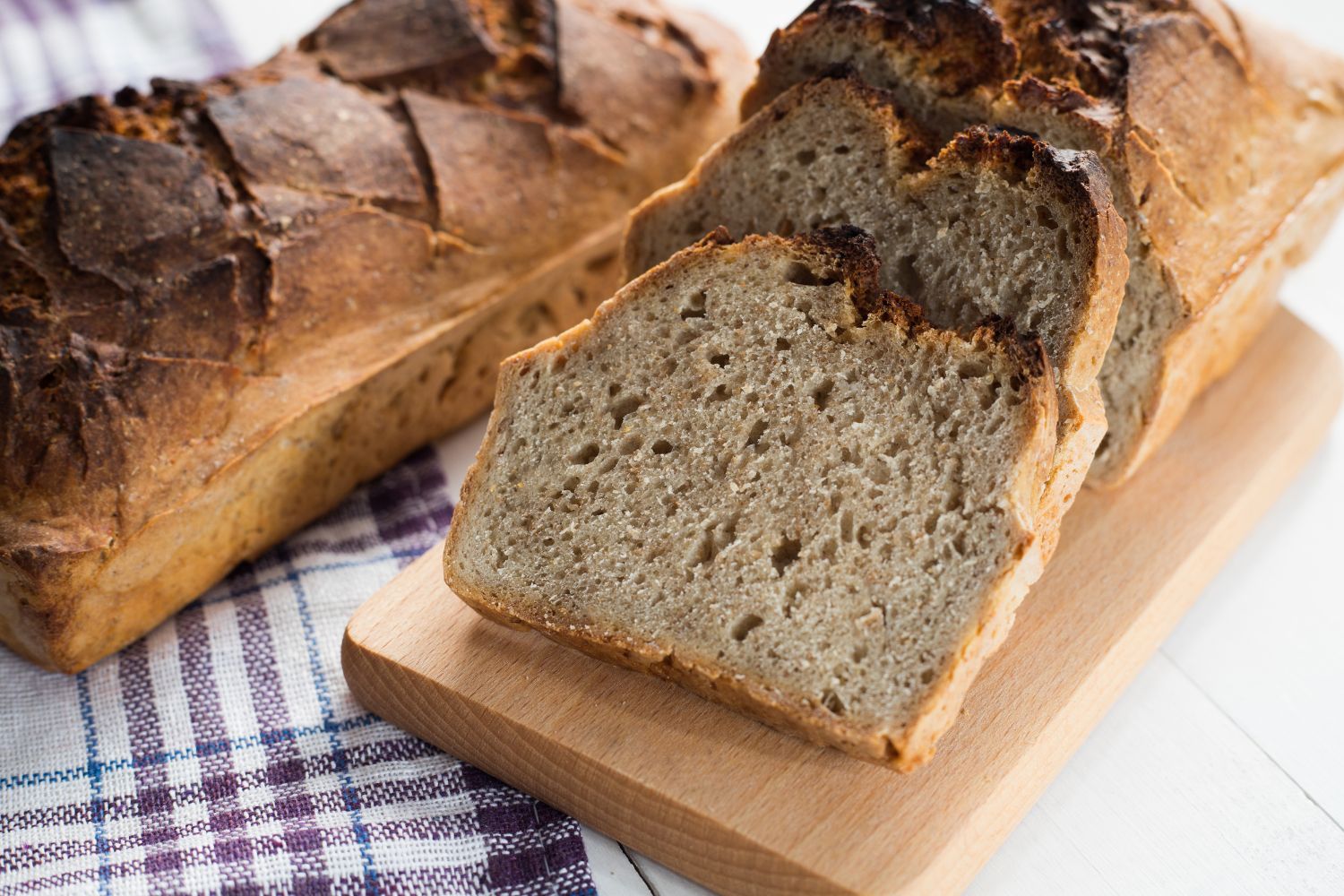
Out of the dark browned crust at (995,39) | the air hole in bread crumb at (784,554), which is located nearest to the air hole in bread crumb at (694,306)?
the air hole in bread crumb at (784,554)

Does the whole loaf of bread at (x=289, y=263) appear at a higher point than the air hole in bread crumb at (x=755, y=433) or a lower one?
lower

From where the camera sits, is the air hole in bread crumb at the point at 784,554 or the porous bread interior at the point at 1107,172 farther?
the porous bread interior at the point at 1107,172

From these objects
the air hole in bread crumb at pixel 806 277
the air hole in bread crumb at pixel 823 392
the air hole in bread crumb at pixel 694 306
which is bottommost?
the air hole in bread crumb at pixel 694 306

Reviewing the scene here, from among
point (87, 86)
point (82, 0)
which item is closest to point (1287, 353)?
point (87, 86)

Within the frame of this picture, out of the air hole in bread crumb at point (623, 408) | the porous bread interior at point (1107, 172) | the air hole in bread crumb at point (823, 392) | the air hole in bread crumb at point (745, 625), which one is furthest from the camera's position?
the porous bread interior at point (1107, 172)

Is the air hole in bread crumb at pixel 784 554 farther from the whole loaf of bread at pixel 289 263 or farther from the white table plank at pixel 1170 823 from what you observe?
the whole loaf of bread at pixel 289 263

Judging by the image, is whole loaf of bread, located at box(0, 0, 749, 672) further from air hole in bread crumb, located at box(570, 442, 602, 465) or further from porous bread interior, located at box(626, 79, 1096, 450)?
air hole in bread crumb, located at box(570, 442, 602, 465)

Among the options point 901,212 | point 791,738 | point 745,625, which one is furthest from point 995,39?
point 791,738

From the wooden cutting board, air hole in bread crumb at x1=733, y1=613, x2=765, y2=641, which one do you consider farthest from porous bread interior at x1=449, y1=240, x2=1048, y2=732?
the wooden cutting board
